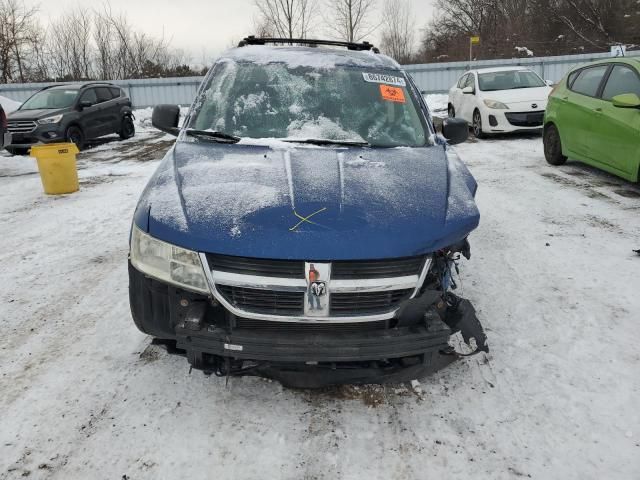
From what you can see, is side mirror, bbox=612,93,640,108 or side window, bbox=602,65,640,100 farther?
side window, bbox=602,65,640,100

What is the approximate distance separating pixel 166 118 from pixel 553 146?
663cm

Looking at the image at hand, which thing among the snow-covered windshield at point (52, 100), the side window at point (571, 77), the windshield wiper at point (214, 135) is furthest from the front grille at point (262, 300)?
the snow-covered windshield at point (52, 100)

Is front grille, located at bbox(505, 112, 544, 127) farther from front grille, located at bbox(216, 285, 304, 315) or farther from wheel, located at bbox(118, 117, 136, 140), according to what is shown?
front grille, located at bbox(216, 285, 304, 315)

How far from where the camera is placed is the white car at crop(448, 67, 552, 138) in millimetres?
10953

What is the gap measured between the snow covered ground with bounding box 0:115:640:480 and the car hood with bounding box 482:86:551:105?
747 centimetres

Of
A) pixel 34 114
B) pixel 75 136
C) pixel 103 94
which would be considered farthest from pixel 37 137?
pixel 103 94

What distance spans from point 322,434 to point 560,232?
3.83 m

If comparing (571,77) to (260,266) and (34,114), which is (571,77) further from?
(34,114)

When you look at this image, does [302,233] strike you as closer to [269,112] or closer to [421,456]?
[421,456]

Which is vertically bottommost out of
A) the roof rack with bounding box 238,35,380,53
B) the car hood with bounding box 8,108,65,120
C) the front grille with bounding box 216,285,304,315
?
the front grille with bounding box 216,285,304,315

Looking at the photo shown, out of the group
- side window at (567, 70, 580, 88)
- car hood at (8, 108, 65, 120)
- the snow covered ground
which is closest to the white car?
side window at (567, 70, 580, 88)

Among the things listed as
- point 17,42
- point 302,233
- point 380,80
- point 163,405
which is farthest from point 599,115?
point 17,42

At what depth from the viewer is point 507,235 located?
509cm

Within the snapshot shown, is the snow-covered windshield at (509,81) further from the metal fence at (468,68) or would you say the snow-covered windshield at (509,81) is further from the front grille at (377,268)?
the metal fence at (468,68)
